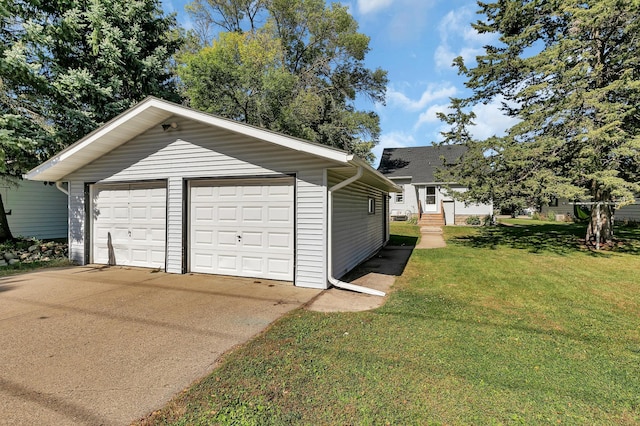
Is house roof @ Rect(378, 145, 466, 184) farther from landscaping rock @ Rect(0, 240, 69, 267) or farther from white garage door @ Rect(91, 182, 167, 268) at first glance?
landscaping rock @ Rect(0, 240, 69, 267)

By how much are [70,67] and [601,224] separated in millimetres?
20836

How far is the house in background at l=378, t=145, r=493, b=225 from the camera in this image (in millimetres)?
20156

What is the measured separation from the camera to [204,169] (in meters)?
6.86

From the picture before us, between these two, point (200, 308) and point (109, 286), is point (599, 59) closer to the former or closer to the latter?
point (200, 308)

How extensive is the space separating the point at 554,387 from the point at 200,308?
4.52 metres

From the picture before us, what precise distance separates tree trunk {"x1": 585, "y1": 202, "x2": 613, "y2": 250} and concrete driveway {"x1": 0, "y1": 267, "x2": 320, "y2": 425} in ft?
38.8

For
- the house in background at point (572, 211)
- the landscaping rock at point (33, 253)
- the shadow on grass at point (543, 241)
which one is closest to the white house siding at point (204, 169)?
the landscaping rock at point (33, 253)

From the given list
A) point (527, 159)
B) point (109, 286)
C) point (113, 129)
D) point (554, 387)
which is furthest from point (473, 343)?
point (527, 159)

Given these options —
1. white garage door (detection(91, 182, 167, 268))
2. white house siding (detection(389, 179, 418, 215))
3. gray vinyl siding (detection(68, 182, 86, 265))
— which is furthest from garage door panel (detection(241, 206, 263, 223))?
white house siding (detection(389, 179, 418, 215))

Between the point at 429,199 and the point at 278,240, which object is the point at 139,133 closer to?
the point at 278,240

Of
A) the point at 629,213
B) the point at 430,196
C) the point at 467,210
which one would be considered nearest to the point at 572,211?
the point at 629,213

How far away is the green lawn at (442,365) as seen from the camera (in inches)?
94.5

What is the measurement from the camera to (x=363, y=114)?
21.2 metres

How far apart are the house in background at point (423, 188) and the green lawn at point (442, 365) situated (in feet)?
46.5
